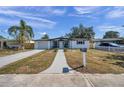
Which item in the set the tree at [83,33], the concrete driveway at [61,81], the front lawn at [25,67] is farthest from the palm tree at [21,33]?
the concrete driveway at [61,81]

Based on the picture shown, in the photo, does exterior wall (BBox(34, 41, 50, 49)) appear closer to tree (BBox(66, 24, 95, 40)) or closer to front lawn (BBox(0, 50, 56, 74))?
tree (BBox(66, 24, 95, 40))

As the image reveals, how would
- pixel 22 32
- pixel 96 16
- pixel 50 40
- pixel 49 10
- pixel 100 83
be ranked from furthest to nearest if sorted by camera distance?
pixel 50 40
pixel 22 32
pixel 96 16
pixel 49 10
pixel 100 83

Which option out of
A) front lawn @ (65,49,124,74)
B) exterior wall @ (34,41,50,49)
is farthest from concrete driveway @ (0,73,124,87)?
exterior wall @ (34,41,50,49)

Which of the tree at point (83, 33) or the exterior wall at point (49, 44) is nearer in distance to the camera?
the exterior wall at point (49, 44)

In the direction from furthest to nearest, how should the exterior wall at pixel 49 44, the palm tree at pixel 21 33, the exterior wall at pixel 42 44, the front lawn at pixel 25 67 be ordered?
the exterior wall at pixel 42 44
the exterior wall at pixel 49 44
the palm tree at pixel 21 33
the front lawn at pixel 25 67

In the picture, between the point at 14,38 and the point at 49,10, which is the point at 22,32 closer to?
the point at 14,38

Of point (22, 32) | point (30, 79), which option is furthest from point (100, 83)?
point (22, 32)

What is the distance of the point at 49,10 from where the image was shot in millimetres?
14500

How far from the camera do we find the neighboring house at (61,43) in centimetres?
3728

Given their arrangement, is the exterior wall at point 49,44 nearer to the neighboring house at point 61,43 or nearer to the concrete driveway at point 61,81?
the neighboring house at point 61,43

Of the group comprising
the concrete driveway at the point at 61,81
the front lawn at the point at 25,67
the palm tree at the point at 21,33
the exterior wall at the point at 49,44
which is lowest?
the concrete driveway at the point at 61,81

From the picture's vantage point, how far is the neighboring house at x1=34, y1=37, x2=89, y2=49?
37.3 meters

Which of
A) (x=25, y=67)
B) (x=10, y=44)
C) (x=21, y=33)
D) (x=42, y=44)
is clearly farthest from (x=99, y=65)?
(x=10, y=44)
